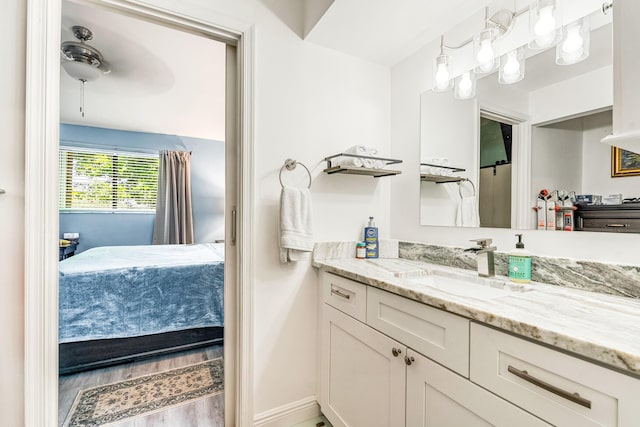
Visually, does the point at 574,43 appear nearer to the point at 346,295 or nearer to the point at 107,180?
the point at 346,295

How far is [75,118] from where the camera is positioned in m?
3.77

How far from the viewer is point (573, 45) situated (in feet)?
3.63

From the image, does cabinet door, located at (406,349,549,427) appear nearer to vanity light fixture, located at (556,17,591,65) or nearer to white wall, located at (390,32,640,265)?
white wall, located at (390,32,640,265)

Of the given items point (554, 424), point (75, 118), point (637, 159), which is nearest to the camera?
point (554, 424)

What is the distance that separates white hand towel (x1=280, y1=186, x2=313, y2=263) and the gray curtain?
3.52 metres

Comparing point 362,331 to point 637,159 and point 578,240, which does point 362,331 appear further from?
point 637,159

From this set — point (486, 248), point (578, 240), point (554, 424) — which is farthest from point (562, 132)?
point (554, 424)

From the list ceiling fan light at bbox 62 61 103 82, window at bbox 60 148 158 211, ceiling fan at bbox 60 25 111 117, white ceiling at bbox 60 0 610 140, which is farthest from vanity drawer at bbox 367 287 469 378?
window at bbox 60 148 158 211

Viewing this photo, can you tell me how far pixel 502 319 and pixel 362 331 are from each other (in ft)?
2.11

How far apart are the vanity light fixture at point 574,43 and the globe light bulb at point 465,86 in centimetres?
38

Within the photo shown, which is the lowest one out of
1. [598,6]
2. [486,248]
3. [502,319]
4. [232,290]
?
[232,290]

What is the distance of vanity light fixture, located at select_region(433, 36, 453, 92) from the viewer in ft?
5.04

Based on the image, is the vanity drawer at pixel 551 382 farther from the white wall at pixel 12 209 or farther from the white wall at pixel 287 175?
the white wall at pixel 12 209

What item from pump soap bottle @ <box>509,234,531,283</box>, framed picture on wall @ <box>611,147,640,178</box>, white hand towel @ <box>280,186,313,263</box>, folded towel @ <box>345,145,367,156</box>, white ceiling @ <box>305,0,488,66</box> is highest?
white ceiling @ <box>305,0,488,66</box>
